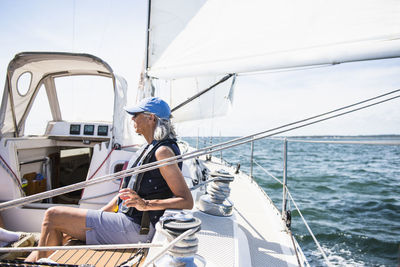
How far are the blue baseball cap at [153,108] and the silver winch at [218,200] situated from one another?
24.3 inches

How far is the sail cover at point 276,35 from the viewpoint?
1629 mm

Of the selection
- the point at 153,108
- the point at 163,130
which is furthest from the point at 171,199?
the point at 153,108

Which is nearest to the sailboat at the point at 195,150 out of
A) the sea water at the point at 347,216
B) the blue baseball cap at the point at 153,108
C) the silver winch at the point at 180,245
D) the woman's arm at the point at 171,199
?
the silver winch at the point at 180,245

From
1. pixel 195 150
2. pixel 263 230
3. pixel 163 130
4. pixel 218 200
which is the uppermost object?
pixel 163 130

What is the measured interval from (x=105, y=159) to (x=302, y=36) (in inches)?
101

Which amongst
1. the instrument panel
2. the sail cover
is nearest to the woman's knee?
the sail cover

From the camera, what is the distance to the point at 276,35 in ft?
6.70

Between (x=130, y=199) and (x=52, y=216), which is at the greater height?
(x=130, y=199)

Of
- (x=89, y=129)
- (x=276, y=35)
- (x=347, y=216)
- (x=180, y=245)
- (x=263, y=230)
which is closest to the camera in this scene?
(x=180, y=245)

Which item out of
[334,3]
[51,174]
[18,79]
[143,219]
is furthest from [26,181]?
[334,3]

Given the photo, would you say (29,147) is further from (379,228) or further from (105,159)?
(379,228)

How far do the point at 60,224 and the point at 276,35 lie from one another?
2.23 metres

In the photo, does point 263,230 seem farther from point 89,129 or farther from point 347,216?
point 347,216

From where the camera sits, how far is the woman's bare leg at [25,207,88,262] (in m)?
1.50
